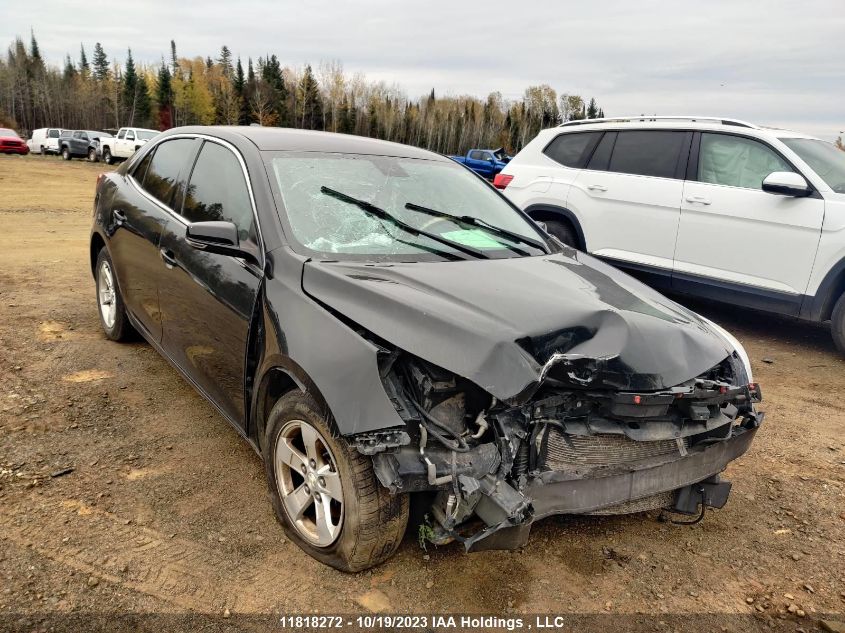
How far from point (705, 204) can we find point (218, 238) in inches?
192

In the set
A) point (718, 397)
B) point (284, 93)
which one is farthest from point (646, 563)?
point (284, 93)

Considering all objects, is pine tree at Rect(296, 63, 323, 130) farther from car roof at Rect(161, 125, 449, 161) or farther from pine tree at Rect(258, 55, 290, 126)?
car roof at Rect(161, 125, 449, 161)

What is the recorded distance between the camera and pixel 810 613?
2457mm

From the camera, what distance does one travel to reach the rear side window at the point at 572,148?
22.9 ft

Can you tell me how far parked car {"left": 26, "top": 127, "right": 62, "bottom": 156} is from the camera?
35750 millimetres

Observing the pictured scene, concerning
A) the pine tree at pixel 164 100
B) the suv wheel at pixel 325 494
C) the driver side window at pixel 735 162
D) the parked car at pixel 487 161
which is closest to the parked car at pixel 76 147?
the parked car at pixel 487 161

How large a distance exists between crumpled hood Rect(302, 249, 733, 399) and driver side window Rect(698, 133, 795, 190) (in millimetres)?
3711

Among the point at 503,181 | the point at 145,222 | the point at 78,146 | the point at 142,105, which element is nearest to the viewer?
the point at 145,222

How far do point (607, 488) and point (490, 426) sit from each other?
56cm

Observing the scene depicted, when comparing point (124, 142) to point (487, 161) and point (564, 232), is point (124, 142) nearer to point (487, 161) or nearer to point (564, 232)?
point (487, 161)

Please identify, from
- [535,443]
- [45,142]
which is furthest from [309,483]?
[45,142]

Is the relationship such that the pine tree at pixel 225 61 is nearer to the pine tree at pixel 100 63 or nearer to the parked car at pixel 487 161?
the pine tree at pixel 100 63

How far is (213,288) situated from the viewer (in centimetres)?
307

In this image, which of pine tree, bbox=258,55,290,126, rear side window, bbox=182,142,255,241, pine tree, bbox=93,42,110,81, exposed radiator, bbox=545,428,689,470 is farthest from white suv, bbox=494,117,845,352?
pine tree, bbox=93,42,110,81
